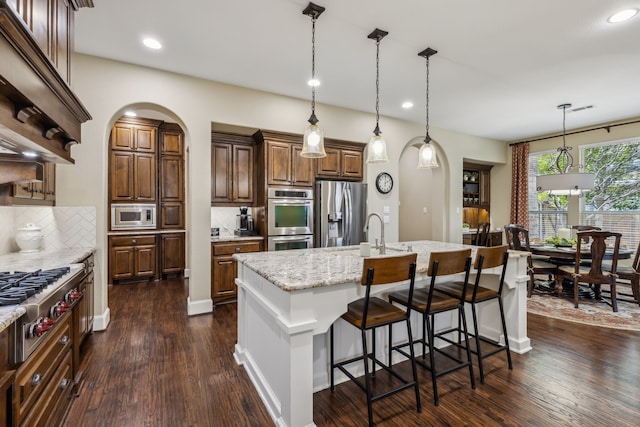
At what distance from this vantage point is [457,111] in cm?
500

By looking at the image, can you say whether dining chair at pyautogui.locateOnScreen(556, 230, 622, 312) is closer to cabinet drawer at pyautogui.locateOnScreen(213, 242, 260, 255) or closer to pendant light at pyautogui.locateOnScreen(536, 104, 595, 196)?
pendant light at pyautogui.locateOnScreen(536, 104, 595, 196)

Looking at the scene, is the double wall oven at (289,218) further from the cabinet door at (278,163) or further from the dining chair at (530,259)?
the dining chair at (530,259)

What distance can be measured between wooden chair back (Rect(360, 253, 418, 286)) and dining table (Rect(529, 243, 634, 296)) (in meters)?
3.46

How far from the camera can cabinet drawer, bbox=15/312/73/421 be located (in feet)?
3.89

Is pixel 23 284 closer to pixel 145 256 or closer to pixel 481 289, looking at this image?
pixel 481 289

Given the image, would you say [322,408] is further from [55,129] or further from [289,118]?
[289,118]

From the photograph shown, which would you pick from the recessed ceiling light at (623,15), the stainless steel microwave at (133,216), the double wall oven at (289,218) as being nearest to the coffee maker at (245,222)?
the double wall oven at (289,218)

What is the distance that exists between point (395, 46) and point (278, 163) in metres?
2.07

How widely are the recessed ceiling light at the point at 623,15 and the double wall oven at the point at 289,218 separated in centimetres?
349

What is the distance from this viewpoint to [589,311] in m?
3.72

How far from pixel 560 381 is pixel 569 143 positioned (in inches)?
227

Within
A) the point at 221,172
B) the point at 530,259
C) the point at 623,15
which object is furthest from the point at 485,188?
the point at 221,172

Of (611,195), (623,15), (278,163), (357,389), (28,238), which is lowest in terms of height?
(357,389)

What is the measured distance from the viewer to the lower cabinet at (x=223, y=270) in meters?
3.88
